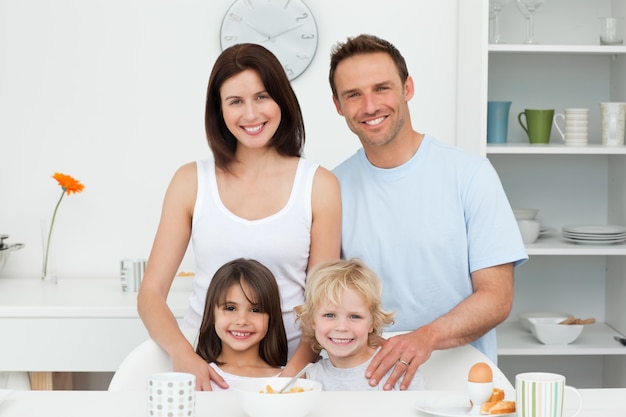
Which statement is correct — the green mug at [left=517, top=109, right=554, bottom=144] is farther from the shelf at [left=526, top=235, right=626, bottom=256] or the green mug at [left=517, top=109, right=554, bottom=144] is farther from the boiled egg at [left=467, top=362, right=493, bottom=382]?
the boiled egg at [left=467, top=362, right=493, bottom=382]

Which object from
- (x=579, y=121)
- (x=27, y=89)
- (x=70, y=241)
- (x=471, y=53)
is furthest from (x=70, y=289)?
(x=579, y=121)

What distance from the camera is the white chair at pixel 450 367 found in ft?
6.89

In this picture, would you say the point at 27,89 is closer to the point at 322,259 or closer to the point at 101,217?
the point at 101,217

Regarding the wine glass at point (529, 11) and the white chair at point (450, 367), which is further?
the wine glass at point (529, 11)

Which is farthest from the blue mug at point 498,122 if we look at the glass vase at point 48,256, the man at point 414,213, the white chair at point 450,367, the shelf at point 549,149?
the glass vase at point 48,256

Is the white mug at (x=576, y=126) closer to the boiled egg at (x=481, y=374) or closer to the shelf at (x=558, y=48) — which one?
the shelf at (x=558, y=48)

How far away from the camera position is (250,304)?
7.03 ft

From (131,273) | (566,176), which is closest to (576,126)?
(566,176)

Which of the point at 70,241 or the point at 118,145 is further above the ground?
the point at 118,145

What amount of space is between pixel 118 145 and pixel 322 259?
1.60 meters

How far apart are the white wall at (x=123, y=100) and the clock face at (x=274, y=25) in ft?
0.18

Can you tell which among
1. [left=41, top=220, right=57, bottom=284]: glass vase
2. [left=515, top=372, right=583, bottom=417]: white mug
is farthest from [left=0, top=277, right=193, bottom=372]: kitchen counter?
[left=515, top=372, right=583, bottom=417]: white mug

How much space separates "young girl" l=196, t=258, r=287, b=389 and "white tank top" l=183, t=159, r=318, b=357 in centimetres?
5

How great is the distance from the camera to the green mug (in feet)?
11.0
